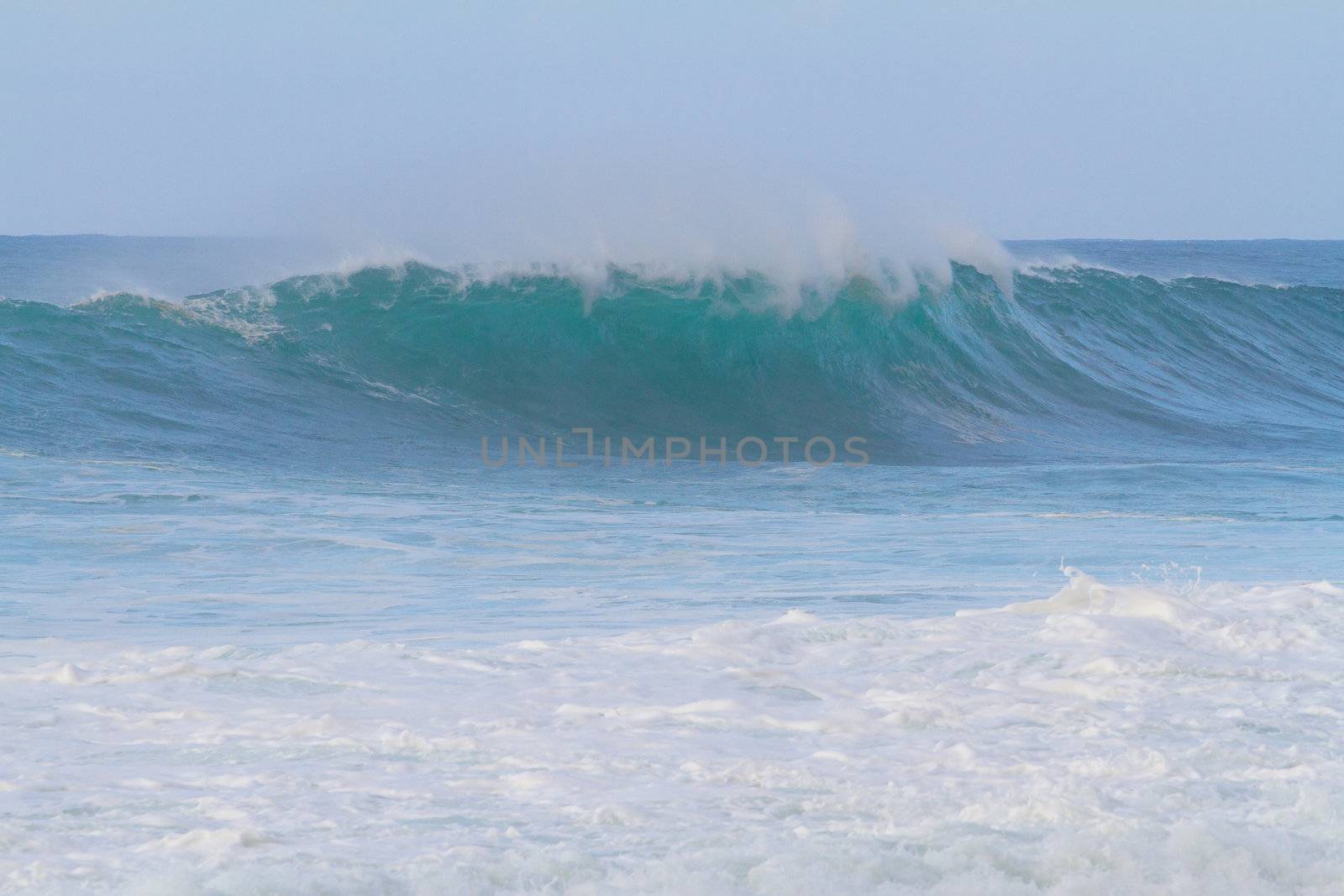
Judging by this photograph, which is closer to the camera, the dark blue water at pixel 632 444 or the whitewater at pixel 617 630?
the whitewater at pixel 617 630

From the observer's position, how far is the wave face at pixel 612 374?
9.90 metres

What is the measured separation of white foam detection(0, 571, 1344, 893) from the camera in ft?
6.52

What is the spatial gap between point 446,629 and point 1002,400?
9551mm

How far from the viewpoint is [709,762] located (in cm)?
249

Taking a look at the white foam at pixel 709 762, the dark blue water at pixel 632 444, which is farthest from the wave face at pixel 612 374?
the white foam at pixel 709 762

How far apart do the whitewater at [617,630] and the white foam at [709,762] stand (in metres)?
0.01

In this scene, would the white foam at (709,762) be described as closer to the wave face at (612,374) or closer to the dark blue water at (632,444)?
the dark blue water at (632,444)

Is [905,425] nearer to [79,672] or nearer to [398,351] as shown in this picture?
[398,351]

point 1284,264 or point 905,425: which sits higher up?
point 1284,264

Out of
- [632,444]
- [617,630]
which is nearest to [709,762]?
[617,630]

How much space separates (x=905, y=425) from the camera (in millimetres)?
11500

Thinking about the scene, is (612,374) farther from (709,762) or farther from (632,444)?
(709,762)

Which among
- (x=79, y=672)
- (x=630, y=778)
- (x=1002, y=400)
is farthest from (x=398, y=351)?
(x=630, y=778)

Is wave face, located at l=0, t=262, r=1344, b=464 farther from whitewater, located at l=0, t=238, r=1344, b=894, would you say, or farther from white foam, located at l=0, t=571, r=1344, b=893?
white foam, located at l=0, t=571, r=1344, b=893
